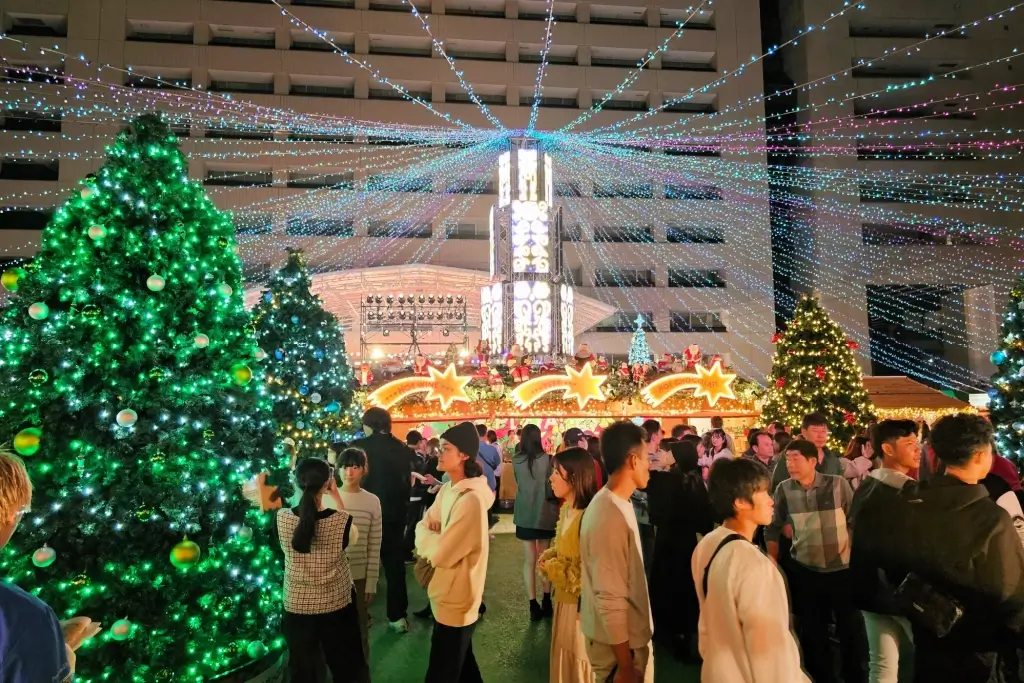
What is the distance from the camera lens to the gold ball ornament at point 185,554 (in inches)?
131

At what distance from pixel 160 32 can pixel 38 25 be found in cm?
497

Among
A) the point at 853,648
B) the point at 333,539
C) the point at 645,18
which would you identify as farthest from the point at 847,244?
the point at 333,539

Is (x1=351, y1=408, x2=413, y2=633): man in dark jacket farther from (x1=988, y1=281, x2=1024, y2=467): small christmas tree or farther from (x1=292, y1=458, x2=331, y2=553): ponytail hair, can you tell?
(x1=988, y1=281, x2=1024, y2=467): small christmas tree

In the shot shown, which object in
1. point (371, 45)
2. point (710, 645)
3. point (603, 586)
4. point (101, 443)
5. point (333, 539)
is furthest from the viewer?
point (371, 45)

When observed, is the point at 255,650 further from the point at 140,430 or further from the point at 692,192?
the point at 692,192

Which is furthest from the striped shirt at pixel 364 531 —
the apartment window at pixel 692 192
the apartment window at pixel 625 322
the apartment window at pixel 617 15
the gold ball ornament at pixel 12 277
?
the apartment window at pixel 617 15

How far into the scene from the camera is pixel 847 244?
26.9m

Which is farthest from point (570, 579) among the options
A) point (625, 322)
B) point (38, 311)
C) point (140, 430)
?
point (625, 322)

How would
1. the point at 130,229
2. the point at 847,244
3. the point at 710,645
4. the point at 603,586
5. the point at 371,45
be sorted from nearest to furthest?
the point at 710,645 → the point at 603,586 → the point at 130,229 → the point at 847,244 → the point at 371,45

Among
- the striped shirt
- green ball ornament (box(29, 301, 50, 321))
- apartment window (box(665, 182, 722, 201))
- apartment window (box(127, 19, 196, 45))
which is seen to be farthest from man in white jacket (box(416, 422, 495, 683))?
apartment window (box(127, 19, 196, 45))

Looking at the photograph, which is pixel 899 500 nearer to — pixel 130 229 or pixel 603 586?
pixel 603 586

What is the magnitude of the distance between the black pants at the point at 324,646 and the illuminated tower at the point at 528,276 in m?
13.0

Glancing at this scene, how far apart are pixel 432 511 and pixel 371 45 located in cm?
2997

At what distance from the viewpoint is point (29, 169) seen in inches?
1021
